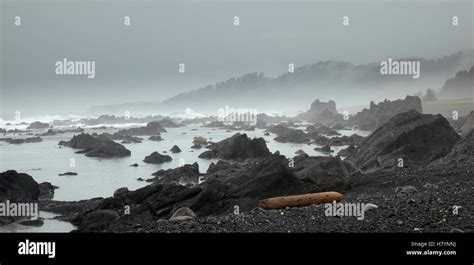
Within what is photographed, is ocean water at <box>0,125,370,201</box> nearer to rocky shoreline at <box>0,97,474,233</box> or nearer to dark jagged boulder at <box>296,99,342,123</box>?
A: rocky shoreline at <box>0,97,474,233</box>

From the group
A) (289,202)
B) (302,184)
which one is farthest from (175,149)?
(289,202)

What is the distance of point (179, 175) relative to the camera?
658 inches

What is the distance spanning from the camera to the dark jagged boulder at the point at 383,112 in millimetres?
16844

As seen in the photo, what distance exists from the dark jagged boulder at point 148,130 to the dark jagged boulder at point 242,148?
12.2 feet

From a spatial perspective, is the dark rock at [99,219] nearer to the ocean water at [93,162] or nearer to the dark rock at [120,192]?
the dark rock at [120,192]

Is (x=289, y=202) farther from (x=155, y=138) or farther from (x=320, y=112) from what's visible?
(x=155, y=138)

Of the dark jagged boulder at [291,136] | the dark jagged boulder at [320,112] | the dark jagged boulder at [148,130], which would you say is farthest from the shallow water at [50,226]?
the dark jagged boulder at [320,112]

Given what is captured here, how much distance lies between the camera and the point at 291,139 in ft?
52.6

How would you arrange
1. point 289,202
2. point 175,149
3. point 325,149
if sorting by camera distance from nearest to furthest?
point 289,202 < point 175,149 < point 325,149

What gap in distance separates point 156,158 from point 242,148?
4327 millimetres

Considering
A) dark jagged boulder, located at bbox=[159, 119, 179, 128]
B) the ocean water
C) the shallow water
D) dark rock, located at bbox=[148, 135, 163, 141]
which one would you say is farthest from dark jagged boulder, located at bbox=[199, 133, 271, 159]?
the shallow water

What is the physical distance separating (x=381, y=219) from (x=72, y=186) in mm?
9060
